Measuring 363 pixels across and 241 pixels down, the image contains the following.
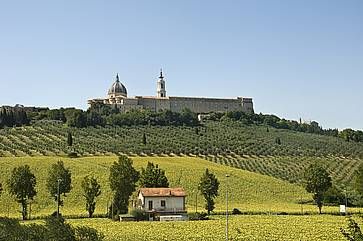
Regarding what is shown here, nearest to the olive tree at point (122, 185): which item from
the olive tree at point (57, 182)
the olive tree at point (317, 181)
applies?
the olive tree at point (57, 182)

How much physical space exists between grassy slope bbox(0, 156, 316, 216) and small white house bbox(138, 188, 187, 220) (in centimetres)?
703

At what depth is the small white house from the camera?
235ft

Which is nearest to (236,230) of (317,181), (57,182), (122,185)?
(122,185)

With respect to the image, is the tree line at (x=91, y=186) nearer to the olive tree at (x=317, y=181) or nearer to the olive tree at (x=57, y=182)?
the olive tree at (x=57, y=182)

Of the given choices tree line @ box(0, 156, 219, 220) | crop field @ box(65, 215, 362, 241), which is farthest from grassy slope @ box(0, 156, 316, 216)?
crop field @ box(65, 215, 362, 241)

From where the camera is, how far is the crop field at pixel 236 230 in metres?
48.0

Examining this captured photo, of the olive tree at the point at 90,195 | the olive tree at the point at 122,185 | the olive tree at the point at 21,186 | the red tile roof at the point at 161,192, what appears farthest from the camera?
the red tile roof at the point at 161,192

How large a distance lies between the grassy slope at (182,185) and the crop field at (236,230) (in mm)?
17100

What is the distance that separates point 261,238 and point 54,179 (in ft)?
111

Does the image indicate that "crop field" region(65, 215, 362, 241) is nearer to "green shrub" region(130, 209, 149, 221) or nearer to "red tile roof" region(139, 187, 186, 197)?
"green shrub" region(130, 209, 149, 221)

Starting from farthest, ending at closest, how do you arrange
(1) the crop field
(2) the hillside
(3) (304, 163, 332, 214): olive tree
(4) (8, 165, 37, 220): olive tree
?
(2) the hillside < (3) (304, 163, 332, 214): olive tree < (4) (8, 165, 37, 220): olive tree < (1) the crop field

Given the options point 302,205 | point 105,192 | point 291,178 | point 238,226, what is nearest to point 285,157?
point 291,178

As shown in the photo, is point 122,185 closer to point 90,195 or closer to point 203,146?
point 90,195

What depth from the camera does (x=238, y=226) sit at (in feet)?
184
